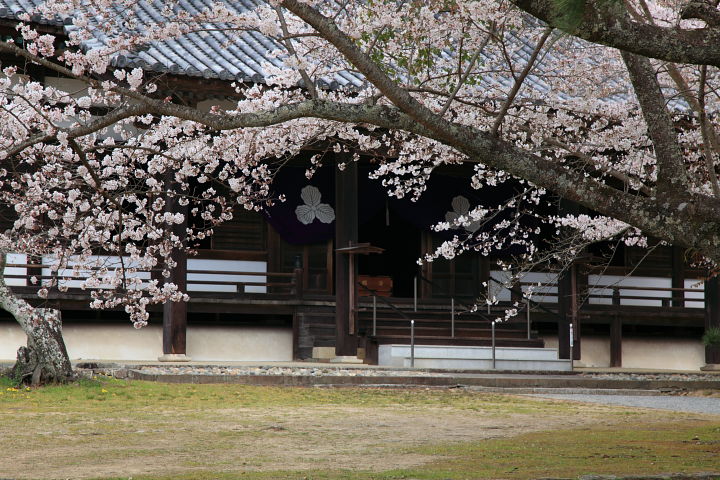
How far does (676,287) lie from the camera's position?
19672 millimetres

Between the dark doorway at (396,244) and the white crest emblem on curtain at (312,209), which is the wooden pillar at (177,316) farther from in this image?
the dark doorway at (396,244)

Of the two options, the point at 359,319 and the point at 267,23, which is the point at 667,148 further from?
the point at 359,319

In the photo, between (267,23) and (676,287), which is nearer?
(267,23)

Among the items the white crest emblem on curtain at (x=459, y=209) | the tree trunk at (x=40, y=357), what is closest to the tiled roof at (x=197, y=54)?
the tree trunk at (x=40, y=357)

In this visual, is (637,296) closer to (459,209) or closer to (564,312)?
(564,312)

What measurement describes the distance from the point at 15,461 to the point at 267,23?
344 centimetres

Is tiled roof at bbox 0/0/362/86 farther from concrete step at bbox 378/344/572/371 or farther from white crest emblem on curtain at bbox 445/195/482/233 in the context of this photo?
concrete step at bbox 378/344/572/371

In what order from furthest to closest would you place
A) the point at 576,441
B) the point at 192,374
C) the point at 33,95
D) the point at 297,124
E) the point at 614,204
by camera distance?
the point at 192,374, the point at 297,124, the point at 33,95, the point at 576,441, the point at 614,204

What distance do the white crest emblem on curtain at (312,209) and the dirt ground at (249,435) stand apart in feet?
24.9

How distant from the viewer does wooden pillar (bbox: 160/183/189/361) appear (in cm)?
1525

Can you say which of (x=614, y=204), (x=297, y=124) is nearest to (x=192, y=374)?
(x=297, y=124)

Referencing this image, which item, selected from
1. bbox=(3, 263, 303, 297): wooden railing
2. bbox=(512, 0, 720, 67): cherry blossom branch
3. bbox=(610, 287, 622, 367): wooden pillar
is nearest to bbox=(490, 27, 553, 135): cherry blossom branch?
bbox=(512, 0, 720, 67): cherry blossom branch

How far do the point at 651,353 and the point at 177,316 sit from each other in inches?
396

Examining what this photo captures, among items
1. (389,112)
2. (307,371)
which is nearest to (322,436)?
(389,112)
